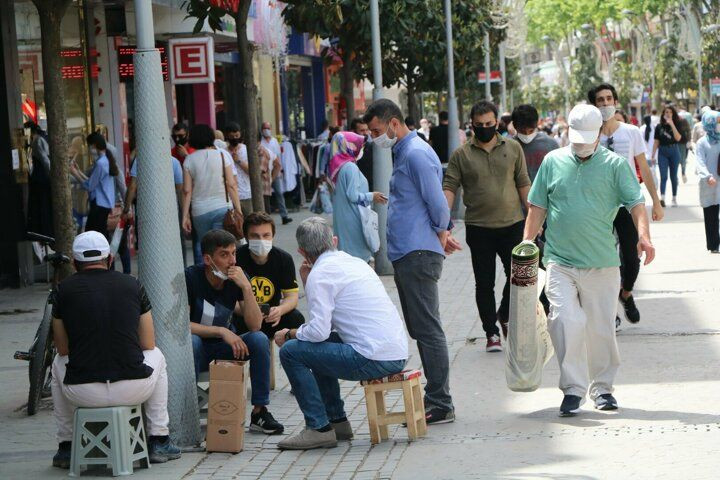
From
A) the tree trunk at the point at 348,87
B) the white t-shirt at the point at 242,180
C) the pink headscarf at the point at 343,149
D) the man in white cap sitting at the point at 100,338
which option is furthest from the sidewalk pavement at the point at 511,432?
the tree trunk at the point at 348,87

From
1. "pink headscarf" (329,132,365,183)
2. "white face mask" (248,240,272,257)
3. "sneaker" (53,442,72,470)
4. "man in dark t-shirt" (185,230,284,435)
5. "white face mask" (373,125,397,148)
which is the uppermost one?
"white face mask" (373,125,397,148)

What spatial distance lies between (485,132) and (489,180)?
390 mm

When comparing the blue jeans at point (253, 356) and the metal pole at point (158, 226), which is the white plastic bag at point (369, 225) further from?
the metal pole at point (158, 226)

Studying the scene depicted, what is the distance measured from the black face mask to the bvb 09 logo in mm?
2166

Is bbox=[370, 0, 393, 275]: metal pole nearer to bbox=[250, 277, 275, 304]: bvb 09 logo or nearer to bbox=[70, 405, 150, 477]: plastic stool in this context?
bbox=[250, 277, 275, 304]: bvb 09 logo

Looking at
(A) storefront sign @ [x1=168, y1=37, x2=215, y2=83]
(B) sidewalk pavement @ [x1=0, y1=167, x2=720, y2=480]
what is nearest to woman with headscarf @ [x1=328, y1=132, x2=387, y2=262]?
(B) sidewalk pavement @ [x1=0, y1=167, x2=720, y2=480]

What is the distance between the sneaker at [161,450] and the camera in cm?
785

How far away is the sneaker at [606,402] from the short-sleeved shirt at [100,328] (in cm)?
271

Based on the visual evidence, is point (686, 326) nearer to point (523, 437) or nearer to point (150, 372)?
point (523, 437)

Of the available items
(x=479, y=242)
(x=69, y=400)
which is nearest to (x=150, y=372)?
(x=69, y=400)

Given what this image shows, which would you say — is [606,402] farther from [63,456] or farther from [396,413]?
[63,456]

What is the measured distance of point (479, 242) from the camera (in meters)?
10.9

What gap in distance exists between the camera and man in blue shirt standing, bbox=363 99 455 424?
28.1ft

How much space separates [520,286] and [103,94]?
1307 cm
